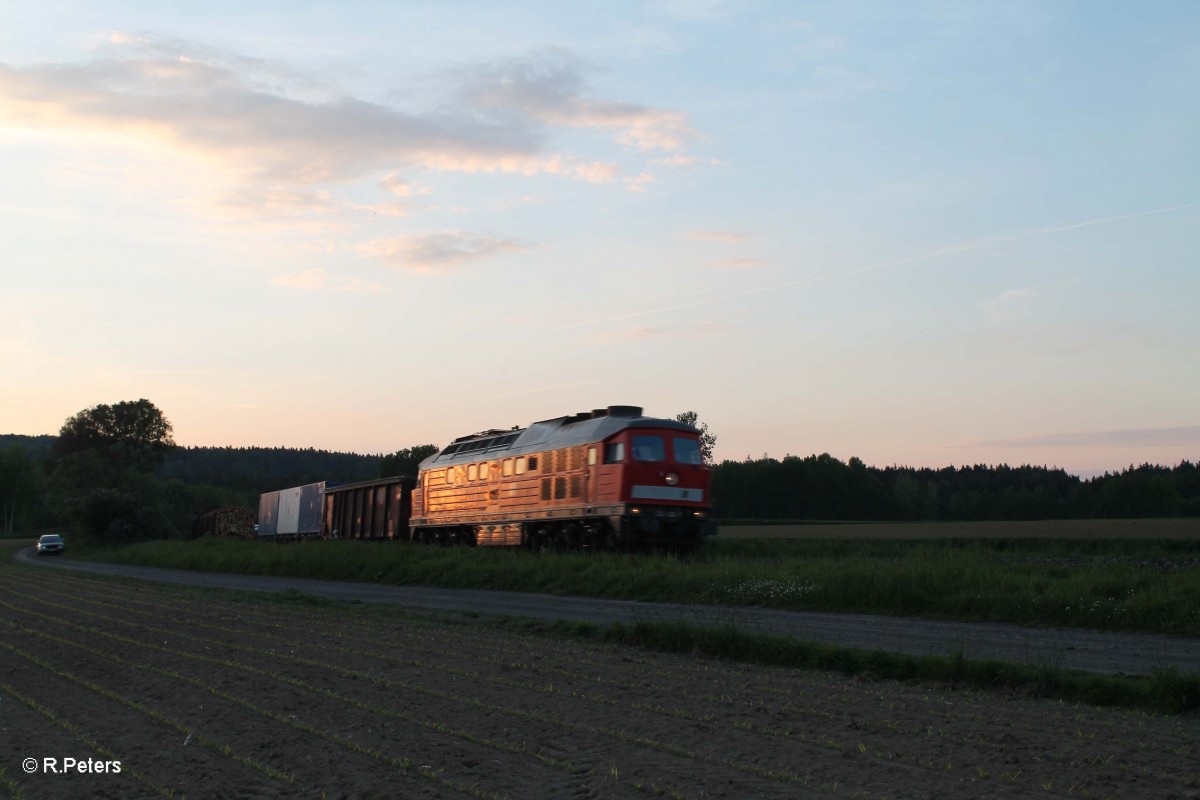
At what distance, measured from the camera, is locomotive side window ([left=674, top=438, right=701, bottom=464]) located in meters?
28.6

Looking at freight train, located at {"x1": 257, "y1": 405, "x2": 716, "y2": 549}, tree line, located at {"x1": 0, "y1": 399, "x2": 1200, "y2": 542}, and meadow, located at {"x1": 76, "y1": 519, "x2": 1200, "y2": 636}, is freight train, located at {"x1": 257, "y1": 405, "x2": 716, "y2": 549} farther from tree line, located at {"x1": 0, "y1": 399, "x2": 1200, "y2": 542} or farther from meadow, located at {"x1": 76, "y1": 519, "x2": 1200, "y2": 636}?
tree line, located at {"x1": 0, "y1": 399, "x2": 1200, "y2": 542}

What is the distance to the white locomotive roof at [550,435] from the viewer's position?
28.5 m

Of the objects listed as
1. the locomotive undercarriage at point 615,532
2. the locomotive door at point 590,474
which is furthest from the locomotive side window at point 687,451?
the locomotive door at point 590,474

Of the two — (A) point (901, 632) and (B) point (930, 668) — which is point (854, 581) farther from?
(B) point (930, 668)

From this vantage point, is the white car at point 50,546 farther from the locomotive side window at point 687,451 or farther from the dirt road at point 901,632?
the locomotive side window at point 687,451

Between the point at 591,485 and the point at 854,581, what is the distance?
1064 centimetres

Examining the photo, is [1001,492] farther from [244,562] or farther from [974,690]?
[974,690]

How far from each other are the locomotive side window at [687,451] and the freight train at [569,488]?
31mm

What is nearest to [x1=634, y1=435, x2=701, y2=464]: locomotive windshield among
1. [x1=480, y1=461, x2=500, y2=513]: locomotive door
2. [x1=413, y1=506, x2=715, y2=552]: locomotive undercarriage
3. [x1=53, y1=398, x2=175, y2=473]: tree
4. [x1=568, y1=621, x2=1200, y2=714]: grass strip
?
[x1=413, y1=506, x2=715, y2=552]: locomotive undercarriage

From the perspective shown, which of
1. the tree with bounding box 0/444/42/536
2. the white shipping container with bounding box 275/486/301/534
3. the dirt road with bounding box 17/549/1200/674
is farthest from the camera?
the tree with bounding box 0/444/42/536

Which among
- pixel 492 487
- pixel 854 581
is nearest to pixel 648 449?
pixel 492 487

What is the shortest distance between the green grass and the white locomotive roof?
3.67 metres

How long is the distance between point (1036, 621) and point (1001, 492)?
12075cm

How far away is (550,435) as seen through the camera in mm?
31703
